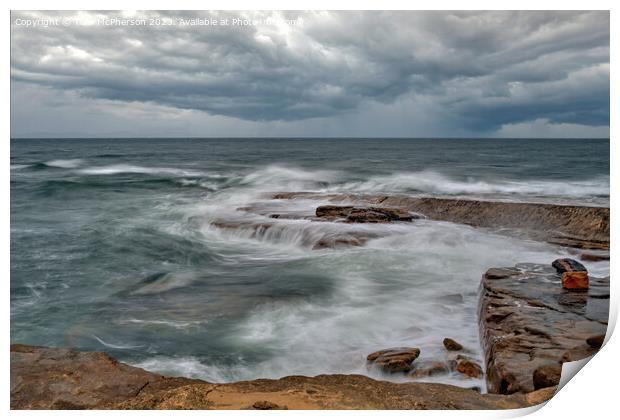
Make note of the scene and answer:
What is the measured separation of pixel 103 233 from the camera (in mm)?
7945

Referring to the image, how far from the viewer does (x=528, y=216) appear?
9.45m

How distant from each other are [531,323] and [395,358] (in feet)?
4.04

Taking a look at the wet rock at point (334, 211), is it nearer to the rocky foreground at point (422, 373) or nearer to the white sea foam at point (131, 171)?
the rocky foreground at point (422, 373)

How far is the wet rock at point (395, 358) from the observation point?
4082 mm

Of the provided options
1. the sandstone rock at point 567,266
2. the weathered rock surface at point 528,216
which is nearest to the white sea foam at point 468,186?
the weathered rock surface at point 528,216

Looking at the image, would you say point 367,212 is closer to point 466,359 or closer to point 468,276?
point 468,276

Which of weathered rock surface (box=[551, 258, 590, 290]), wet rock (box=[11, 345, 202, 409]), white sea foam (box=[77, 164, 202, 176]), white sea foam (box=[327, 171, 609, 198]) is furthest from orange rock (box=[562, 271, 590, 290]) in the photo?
white sea foam (box=[77, 164, 202, 176])

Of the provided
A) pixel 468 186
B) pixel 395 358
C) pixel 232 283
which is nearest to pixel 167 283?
pixel 232 283

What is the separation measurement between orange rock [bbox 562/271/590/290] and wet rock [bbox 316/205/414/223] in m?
4.64

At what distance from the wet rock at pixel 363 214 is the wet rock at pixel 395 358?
209 inches

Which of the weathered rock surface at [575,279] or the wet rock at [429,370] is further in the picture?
the weathered rock surface at [575,279]

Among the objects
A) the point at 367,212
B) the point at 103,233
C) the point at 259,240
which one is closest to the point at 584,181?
the point at 367,212

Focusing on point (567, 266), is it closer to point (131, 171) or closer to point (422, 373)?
point (422, 373)

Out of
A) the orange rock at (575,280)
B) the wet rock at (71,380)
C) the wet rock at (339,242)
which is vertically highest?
the orange rock at (575,280)
